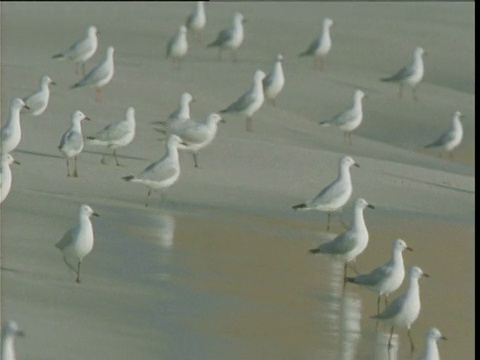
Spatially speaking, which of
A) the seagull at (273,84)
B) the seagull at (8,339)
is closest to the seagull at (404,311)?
the seagull at (8,339)

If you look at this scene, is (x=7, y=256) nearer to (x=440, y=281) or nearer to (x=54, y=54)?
(x=440, y=281)

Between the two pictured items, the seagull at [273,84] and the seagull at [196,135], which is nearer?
the seagull at [196,135]

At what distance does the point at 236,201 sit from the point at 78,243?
155 inches

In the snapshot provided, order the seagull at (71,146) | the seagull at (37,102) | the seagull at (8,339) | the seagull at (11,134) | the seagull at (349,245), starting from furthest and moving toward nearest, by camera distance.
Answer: the seagull at (37,102) → the seagull at (11,134) → the seagull at (71,146) → the seagull at (349,245) → the seagull at (8,339)

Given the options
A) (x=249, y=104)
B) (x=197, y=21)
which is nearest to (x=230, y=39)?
(x=197, y=21)

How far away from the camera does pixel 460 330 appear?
35.8 feet

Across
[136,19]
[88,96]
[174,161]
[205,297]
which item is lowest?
[136,19]

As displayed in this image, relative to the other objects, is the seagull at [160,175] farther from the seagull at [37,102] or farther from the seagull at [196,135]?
the seagull at [37,102]

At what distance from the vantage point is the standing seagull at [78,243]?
11016 mm

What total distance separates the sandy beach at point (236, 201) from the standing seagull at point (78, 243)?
121 millimetres

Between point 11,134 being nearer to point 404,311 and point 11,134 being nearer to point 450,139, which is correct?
point 404,311

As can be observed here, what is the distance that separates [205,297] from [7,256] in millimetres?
1471

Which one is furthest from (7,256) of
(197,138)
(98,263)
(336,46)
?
(336,46)

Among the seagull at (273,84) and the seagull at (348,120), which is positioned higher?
the seagull at (348,120)
